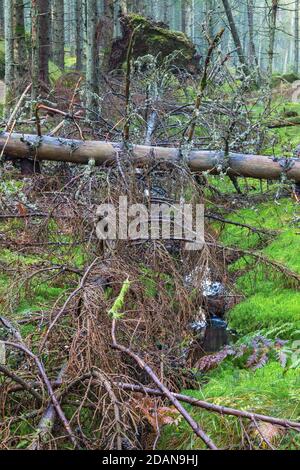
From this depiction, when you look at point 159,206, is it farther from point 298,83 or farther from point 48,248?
point 298,83

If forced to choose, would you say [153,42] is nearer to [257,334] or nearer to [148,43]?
[148,43]

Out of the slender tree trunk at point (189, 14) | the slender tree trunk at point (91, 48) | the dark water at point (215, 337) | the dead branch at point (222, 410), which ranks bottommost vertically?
the dark water at point (215, 337)

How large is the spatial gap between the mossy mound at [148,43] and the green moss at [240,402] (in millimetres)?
12462

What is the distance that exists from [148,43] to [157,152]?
33.0 ft

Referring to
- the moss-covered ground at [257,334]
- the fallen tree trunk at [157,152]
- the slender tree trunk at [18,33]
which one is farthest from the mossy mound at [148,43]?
the moss-covered ground at [257,334]

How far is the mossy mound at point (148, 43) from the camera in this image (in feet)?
47.8

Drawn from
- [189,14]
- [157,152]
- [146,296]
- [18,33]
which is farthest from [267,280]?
[189,14]

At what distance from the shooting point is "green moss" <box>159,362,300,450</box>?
2.61 meters

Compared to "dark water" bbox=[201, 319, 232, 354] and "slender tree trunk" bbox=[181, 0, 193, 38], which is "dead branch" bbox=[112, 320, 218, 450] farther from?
"slender tree trunk" bbox=[181, 0, 193, 38]

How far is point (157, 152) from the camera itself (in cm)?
574

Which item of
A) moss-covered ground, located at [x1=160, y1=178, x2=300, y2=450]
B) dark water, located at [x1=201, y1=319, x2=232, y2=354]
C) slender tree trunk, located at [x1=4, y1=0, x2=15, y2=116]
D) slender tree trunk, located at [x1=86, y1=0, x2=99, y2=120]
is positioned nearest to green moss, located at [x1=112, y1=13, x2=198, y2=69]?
slender tree trunk, located at [x1=4, y1=0, x2=15, y2=116]

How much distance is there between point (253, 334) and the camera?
4.02m

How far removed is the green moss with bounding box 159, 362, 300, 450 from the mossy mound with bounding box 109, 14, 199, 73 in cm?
1246

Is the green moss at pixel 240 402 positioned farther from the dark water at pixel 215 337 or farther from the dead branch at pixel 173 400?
the dark water at pixel 215 337
